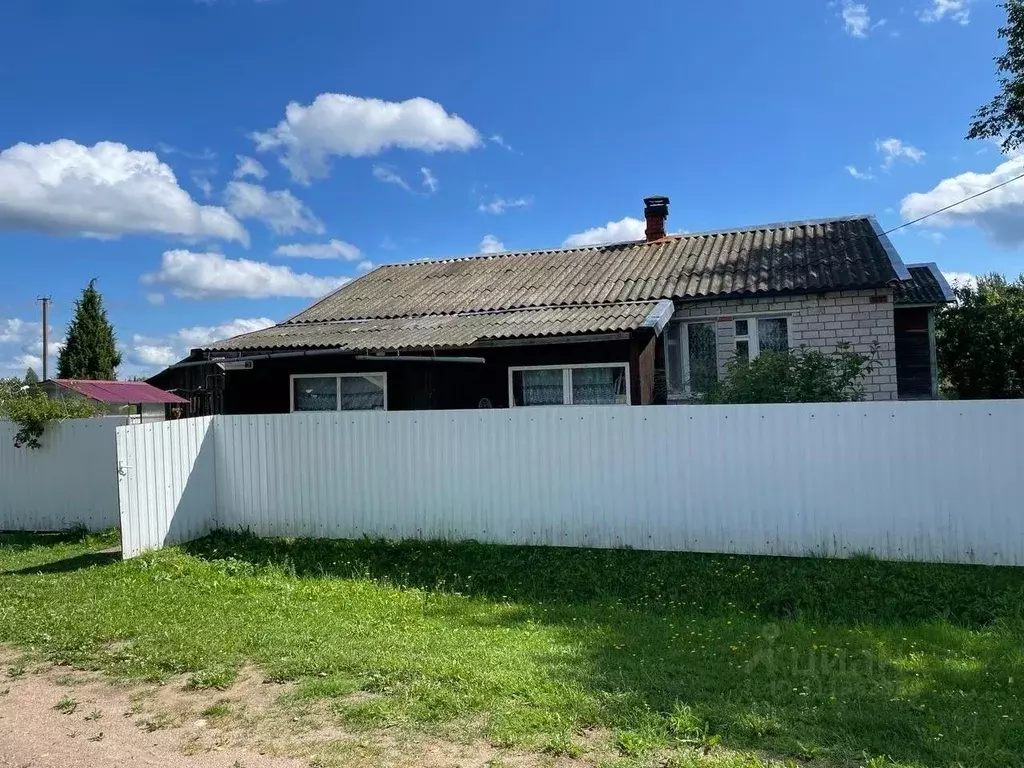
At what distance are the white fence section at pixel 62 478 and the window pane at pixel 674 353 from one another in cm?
862

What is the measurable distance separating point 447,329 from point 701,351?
4328mm

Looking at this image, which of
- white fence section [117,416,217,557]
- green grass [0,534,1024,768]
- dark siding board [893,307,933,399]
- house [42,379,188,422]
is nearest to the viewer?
green grass [0,534,1024,768]

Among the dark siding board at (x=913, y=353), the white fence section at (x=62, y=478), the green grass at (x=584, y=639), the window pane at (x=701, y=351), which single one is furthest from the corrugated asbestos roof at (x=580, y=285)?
the green grass at (x=584, y=639)

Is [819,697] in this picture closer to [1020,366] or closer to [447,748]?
[447,748]

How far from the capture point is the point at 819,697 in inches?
165

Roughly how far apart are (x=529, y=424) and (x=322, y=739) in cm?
484

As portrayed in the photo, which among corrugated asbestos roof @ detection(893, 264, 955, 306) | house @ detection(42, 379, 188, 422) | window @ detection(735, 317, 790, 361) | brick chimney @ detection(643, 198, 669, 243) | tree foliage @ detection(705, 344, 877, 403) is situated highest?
brick chimney @ detection(643, 198, 669, 243)

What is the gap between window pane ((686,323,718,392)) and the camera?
491 inches

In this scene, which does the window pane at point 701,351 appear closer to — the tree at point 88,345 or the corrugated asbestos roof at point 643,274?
the corrugated asbestos roof at point 643,274

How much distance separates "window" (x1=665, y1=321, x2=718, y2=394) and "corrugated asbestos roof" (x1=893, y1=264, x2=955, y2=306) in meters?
2.94

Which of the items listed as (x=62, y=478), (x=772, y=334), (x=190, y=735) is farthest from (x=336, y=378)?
(x=190, y=735)

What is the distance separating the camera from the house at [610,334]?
11.3m

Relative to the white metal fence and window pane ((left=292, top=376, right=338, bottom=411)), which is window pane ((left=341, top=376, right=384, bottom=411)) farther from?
the white metal fence

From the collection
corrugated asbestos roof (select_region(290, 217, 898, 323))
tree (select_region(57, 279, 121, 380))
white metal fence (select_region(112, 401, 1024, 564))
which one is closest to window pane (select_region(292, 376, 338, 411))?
corrugated asbestos roof (select_region(290, 217, 898, 323))
